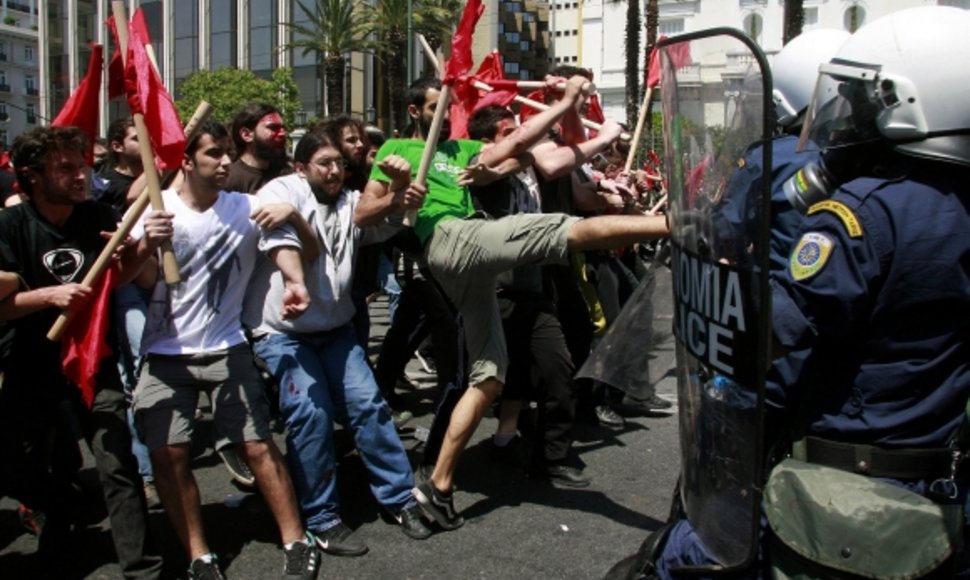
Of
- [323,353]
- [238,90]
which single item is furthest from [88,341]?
[238,90]

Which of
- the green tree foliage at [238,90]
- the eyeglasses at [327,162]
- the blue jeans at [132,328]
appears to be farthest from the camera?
the green tree foliage at [238,90]

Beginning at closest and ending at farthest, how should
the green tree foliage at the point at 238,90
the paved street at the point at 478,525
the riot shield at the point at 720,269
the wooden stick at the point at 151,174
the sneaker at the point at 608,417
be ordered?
the riot shield at the point at 720,269 < the wooden stick at the point at 151,174 < the paved street at the point at 478,525 < the sneaker at the point at 608,417 < the green tree foliage at the point at 238,90

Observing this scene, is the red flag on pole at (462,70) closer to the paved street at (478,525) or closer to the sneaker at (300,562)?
the paved street at (478,525)

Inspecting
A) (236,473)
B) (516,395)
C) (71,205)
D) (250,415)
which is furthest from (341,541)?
(71,205)

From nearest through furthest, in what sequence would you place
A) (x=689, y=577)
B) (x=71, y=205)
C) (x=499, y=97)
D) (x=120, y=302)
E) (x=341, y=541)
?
(x=689, y=577)
(x=71, y=205)
(x=341, y=541)
(x=120, y=302)
(x=499, y=97)

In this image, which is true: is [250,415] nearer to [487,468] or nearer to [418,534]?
[418,534]

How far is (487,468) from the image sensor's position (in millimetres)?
5133

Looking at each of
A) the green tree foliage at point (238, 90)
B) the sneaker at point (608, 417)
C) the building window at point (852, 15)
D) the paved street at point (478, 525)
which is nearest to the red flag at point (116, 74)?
the paved street at point (478, 525)

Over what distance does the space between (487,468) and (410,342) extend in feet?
3.87

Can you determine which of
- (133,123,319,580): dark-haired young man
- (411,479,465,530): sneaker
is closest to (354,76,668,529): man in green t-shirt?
(411,479,465,530): sneaker

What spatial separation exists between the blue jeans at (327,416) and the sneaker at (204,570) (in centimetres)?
49

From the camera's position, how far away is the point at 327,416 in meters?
4.09

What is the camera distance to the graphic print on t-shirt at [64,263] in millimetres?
3586

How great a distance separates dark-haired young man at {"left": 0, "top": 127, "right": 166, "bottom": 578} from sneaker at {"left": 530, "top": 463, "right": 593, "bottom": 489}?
1.97m
